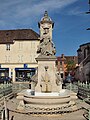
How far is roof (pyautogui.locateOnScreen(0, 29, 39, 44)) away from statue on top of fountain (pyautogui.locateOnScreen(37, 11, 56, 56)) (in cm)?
3158

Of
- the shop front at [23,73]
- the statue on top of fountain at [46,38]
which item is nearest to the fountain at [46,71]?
the statue on top of fountain at [46,38]

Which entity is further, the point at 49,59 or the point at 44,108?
the point at 49,59

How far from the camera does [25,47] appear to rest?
165 ft

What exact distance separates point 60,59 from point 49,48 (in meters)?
64.3

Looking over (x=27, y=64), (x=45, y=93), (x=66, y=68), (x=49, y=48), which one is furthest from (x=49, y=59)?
(x=66, y=68)

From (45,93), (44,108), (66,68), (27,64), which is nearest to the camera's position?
(44,108)

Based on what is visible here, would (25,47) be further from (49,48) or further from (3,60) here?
(49,48)

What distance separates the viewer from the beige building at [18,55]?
49625mm

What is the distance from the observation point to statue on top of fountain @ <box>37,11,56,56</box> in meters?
16.8

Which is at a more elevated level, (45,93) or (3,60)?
(3,60)

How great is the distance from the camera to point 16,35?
168 feet

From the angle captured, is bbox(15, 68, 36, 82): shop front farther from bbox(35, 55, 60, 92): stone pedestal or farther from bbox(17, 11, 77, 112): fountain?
bbox(35, 55, 60, 92): stone pedestal

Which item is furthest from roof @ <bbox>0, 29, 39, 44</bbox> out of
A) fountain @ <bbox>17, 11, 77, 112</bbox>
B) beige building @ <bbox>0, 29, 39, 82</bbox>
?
fountain @ <bbox>17, 11, 77, 112</bbox>

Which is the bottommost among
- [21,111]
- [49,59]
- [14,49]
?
[21,111]
